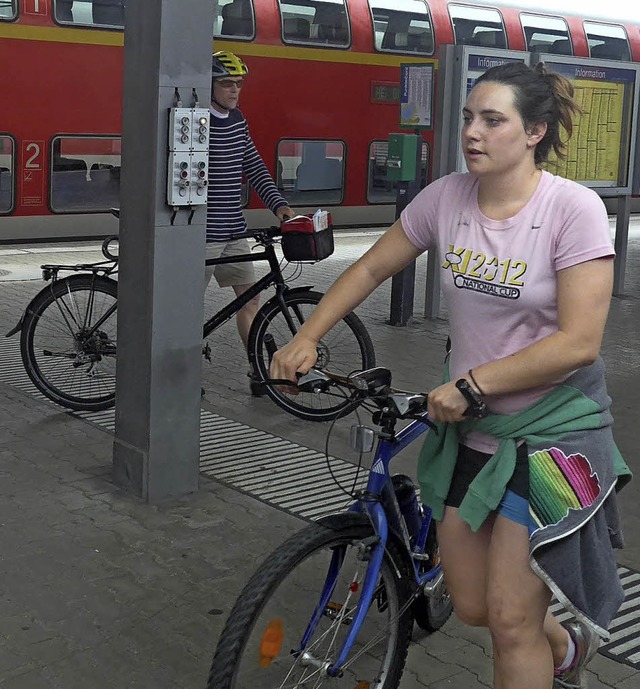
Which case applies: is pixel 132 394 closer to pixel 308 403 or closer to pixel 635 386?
pixel 308 403

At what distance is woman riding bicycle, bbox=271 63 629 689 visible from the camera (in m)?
2.77

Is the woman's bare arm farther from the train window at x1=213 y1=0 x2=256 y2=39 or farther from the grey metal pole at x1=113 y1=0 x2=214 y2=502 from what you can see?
the train window at x1=213 y1=0 x2=256 y2=39

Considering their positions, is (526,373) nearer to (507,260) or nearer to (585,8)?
(507,260)

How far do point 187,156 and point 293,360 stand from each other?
2.54 meters

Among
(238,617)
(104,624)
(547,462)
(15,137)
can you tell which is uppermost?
(15,137)

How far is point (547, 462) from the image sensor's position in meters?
2.83

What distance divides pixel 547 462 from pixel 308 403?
424cm

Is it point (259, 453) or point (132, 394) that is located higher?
point (132, 394)

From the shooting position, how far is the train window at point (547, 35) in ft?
57.0

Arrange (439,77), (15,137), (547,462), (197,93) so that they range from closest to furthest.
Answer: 1. (547,462)
2. (197,93)
3. (439,77)
4. (15,137)

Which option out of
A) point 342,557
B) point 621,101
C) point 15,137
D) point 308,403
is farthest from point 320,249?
point 15,137

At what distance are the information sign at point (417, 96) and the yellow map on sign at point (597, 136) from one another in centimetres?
139

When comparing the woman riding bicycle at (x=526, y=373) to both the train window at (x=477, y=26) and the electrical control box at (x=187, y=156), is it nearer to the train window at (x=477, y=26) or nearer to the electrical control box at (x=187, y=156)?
the electrical control box at (x=187, y=156)

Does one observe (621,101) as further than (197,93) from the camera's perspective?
Yes
